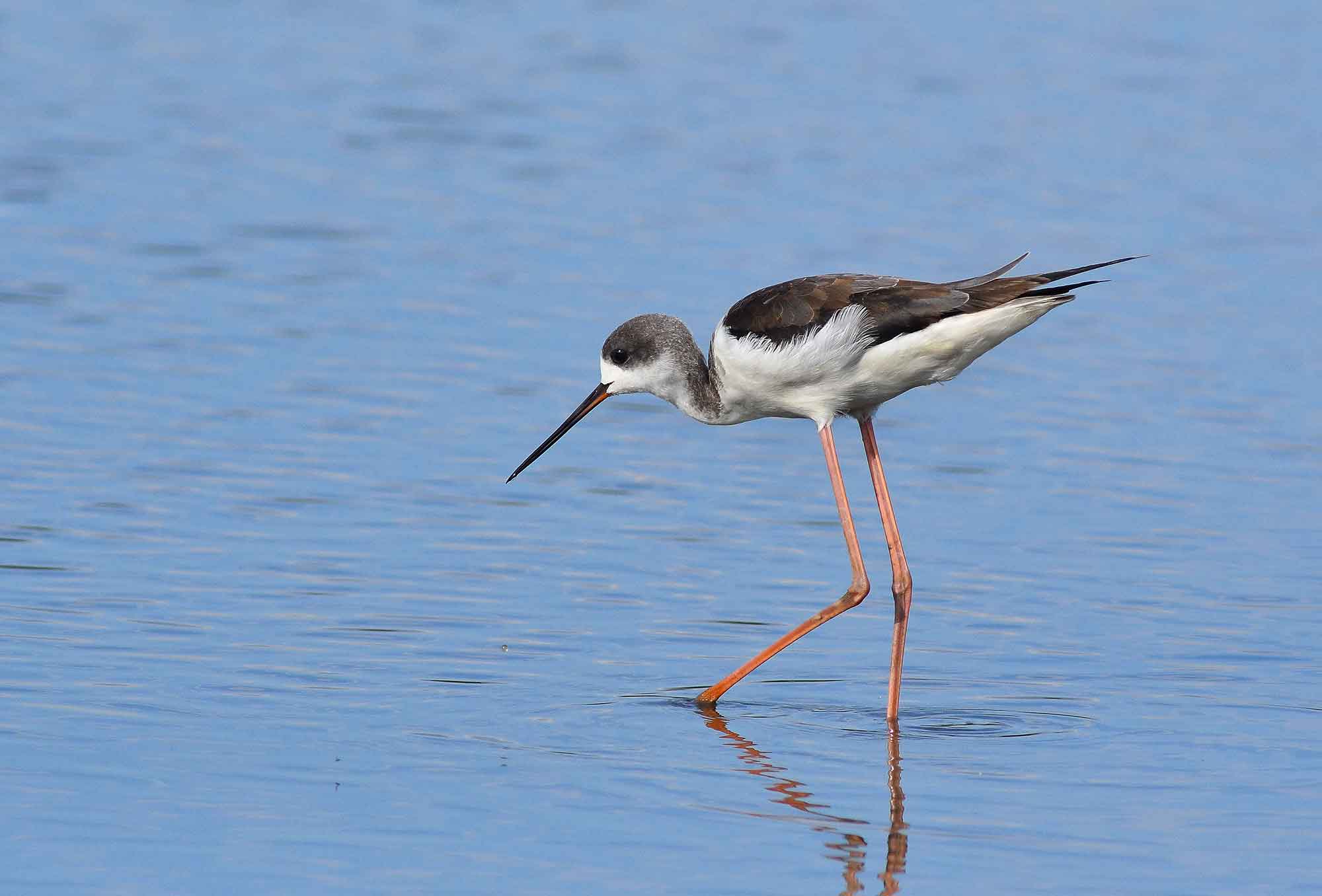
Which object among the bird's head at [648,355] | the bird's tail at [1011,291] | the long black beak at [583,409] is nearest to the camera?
the bird's tail at [1011,291]

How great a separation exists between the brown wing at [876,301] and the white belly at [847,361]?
1.5 inches

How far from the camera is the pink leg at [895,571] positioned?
8.05 metres

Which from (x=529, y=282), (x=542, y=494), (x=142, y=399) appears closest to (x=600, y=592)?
(x=542, y=494)

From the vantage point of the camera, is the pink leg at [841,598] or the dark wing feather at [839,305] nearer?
the dark wing feather at [839,305]

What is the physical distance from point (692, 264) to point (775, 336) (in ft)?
21.0

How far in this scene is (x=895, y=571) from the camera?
27.9ft

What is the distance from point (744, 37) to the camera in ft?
73.1

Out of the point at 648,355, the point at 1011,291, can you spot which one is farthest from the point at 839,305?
the point at 648,355

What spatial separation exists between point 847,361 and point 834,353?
74 millimetres

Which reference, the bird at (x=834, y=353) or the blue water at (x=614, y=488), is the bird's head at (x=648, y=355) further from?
the blue water at (x=614, y=488)

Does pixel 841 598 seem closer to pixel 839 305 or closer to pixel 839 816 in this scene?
pixel 839 305

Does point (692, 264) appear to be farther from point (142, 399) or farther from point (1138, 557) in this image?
point (1138, 557)

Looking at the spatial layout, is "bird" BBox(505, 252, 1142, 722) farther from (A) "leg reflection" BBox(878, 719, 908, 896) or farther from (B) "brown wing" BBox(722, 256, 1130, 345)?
(A) "leg reflection" BBox(878, 719, 908, 896)

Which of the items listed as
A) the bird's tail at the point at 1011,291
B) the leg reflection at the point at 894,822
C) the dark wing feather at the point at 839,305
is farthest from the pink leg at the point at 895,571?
the bird's tail at the point at 1011,291
